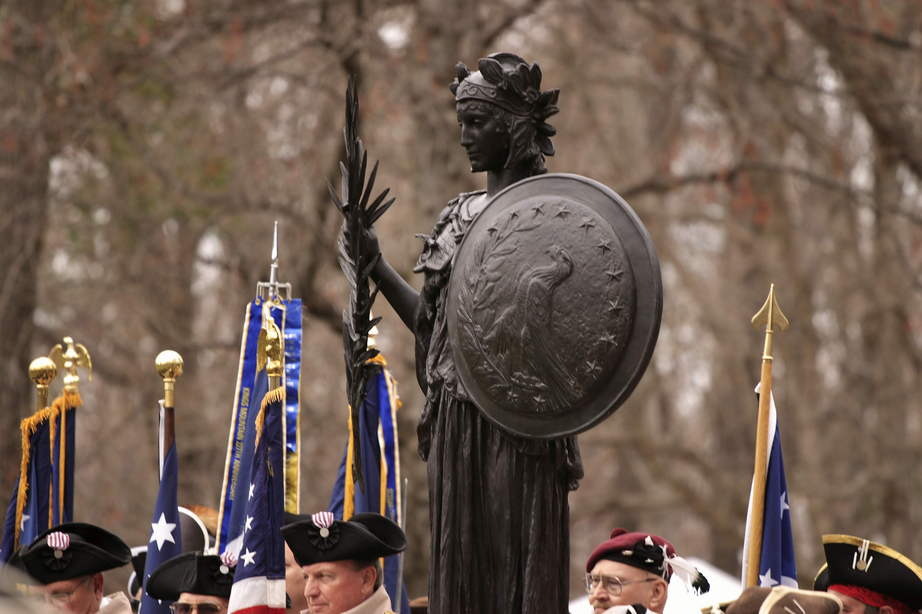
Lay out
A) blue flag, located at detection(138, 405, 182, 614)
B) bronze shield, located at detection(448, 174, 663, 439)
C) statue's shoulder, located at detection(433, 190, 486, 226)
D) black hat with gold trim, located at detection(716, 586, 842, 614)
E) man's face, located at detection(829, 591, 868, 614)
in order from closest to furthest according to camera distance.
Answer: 1. bronze shield, located at detection(448, 174, 663, 439)
2. statue's shoulder, located at detection(433, 190, 486, 226)
3. black hat with gold trim, located at detection(716, 586, 842, 614)
4. man's face, located at detection(829, 591, 868, 614)
5. blue flag, located at detection(138, 405, 182, 614)

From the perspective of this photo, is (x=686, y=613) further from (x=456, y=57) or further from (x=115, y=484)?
(x=115, y=484)

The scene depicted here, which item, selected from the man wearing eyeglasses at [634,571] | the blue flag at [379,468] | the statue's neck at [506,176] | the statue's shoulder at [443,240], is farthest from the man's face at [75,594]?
the statue's neck at [506,176]

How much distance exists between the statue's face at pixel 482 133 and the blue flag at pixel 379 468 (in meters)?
3.27

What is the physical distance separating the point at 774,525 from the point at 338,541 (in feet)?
6.41

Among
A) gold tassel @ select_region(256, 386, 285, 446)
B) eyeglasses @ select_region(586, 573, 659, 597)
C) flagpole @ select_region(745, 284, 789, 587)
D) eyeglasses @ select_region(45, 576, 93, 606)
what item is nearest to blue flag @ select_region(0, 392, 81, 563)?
eyeglasses @ select_region(45, 576, 93, 606)

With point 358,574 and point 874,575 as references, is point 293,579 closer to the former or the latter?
point 358,574

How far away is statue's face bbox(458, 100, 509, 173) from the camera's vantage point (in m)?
6.63

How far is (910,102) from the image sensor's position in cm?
1823

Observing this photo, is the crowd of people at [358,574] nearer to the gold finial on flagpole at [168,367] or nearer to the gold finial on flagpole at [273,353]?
the gold finial on flagpole at [273,353]

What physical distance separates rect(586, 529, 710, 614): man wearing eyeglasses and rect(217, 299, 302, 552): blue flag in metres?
1.95

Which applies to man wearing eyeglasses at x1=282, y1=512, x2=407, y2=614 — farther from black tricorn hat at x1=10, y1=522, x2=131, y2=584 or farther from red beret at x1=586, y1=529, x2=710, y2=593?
black tricorn hat at x1=10, y1=522, x2=131, y2=584

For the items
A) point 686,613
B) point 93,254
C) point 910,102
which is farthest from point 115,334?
point 686,613

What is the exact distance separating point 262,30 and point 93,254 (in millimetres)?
2837

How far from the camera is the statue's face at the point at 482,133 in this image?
21.7 ft
